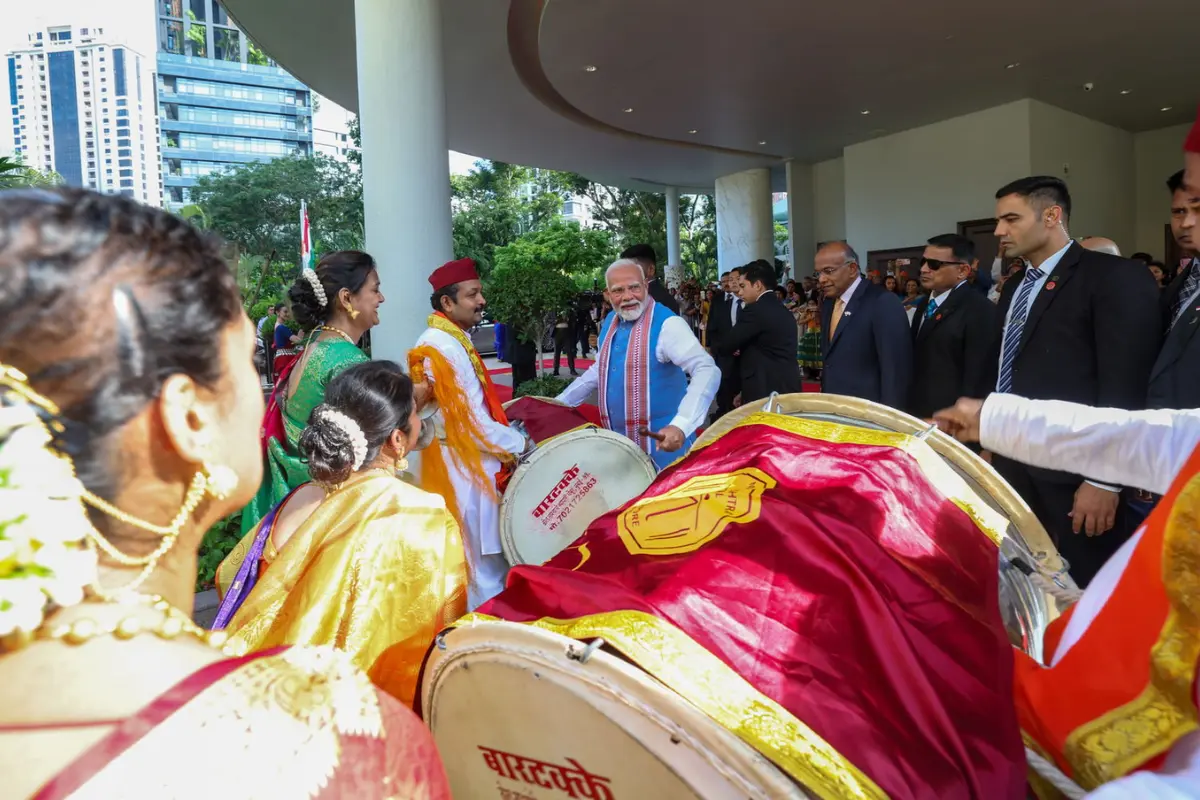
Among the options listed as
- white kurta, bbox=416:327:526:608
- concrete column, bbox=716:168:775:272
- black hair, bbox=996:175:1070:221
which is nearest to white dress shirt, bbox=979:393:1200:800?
black hair, bbox=996:175:1070:221

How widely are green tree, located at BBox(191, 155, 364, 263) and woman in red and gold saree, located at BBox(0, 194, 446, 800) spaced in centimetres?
3051

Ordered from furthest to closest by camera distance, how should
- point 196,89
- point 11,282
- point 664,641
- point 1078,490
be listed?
point 196,89 → point 1078,490 → point 664,641 → point 11,282

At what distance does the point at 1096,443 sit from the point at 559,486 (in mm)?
2109

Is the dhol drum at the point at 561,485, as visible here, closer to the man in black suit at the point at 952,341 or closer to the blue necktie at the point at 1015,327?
the blue necktie at the point at 1015,327

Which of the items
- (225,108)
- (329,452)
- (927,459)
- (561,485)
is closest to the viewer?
(927,459)

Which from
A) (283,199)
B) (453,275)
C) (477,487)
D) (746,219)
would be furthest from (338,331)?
(283,199)

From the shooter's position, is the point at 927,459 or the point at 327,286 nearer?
the point at 927,459

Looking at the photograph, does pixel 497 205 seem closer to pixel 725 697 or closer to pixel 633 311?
pixel 633 311

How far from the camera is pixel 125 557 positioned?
0.67 meters

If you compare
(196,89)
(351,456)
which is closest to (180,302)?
(351,456)

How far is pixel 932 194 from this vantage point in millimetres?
13164

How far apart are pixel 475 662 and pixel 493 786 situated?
25 centimetres

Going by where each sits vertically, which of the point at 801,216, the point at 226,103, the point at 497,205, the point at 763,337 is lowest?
the point at 763,337

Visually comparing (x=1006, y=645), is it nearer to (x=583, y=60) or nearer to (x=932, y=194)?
(x=583, y=60)
